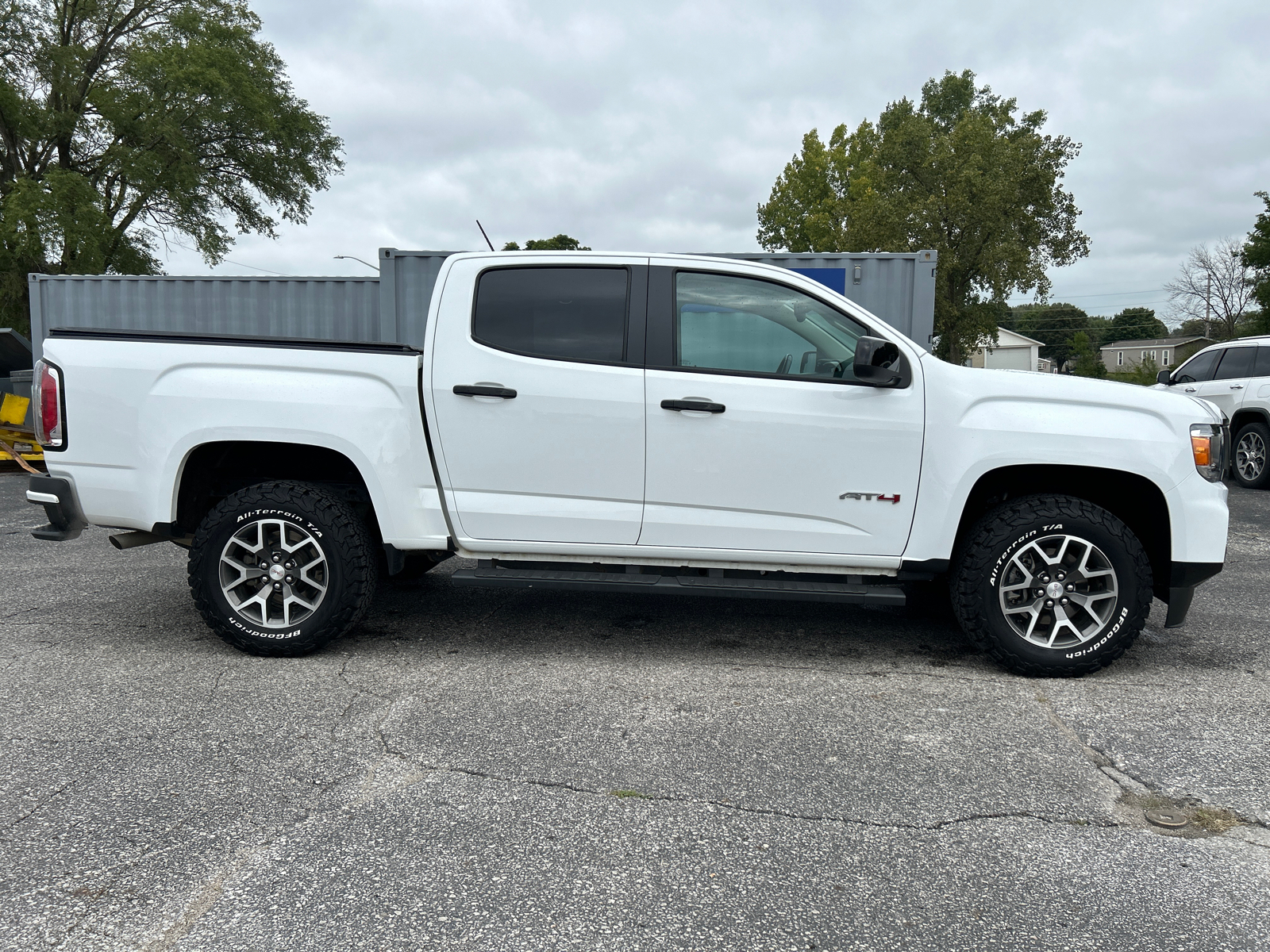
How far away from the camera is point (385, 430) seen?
4.22 meters

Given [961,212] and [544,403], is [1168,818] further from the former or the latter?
[961,212]

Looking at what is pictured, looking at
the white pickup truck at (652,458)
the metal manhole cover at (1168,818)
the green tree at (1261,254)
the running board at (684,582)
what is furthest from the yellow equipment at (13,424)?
the green tree at (1261,254)

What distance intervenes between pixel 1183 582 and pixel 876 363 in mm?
1713

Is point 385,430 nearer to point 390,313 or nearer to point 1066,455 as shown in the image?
point 1066,455

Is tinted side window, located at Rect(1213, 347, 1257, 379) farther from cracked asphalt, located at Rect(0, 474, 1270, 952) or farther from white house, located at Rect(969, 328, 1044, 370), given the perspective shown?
white house, located at Rect(969, 328, 1044, 370)

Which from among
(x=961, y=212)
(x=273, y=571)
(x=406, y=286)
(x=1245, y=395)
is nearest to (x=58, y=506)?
(x=273, y=571)

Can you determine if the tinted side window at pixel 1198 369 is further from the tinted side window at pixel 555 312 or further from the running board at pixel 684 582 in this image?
the tinted side window at pixel 555 312

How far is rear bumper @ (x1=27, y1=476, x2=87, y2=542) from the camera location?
4340mm

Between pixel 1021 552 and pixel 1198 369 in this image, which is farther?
pixel 1198 369

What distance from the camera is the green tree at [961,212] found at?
30.9 metres

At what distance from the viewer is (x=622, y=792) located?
9.70 ft

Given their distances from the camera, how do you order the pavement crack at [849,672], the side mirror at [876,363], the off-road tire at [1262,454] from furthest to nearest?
the off-road tire at [1262,454] < the pavement crack at [849,672] < the side mirror at [876,363]

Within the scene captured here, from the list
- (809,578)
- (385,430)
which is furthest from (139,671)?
(809,578)

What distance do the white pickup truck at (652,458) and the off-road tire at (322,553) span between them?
12 mm
